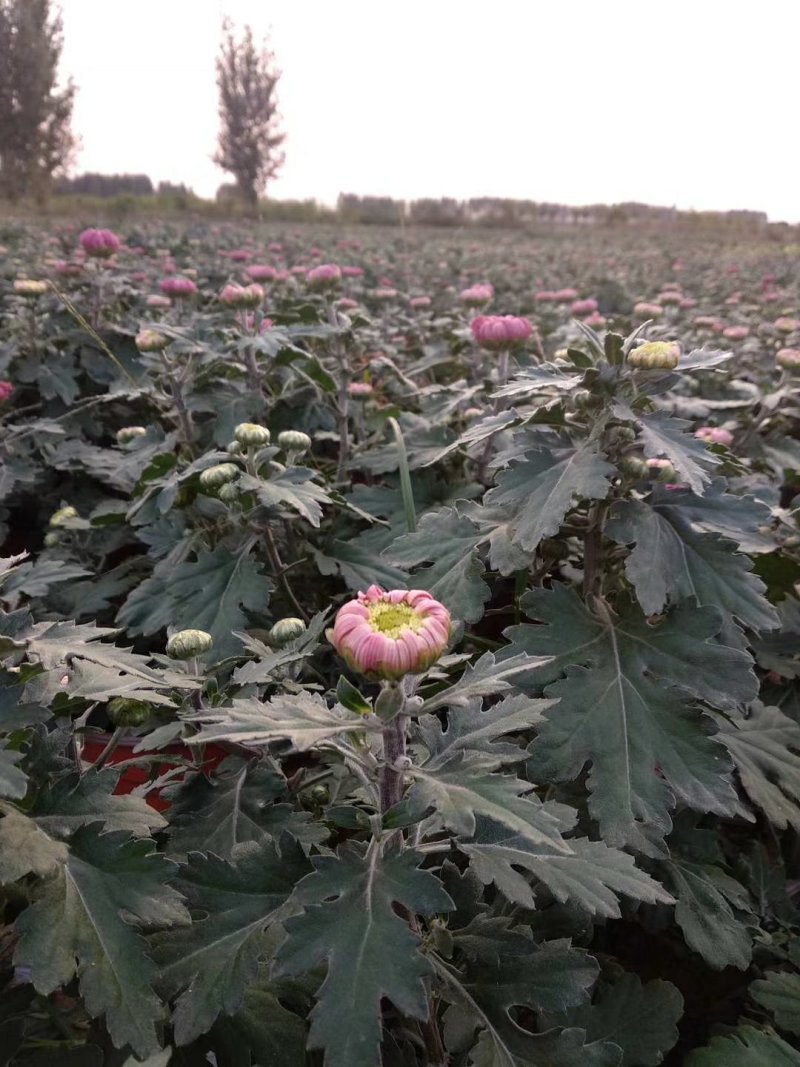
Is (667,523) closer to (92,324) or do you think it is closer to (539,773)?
(539,773)

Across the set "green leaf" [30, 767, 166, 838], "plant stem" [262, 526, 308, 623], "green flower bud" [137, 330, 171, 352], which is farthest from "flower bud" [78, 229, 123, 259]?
"green leaf" [30, 767, 166, 838]

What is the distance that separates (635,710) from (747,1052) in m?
0.45

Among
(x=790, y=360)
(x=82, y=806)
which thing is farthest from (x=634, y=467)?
(x=790, y=360)

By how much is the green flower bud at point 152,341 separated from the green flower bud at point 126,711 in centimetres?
116

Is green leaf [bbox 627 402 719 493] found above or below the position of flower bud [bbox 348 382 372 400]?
above

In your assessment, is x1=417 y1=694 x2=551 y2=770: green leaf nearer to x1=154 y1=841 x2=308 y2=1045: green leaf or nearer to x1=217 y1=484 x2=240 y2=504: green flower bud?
x1=154 y1=841 x2=308 y2=1045: green leaf

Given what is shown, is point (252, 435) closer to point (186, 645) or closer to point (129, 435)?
point (186, 645)

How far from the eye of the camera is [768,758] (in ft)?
3.95

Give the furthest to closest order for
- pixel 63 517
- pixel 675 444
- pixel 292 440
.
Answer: pixel 63 517, pixel 292 440, pixel 675 444

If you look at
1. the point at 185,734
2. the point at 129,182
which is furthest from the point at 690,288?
the point at 129,182

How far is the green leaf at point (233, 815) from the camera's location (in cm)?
90

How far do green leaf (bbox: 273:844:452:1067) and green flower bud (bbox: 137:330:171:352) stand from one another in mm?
1487

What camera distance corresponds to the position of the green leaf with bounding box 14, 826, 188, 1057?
2.15 ft

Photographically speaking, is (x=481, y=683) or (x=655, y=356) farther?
(x=655, y=356)
